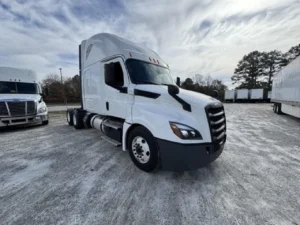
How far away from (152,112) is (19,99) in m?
7.08

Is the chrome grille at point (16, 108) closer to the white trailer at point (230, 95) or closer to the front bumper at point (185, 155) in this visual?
the front bumper at point (185, 155)

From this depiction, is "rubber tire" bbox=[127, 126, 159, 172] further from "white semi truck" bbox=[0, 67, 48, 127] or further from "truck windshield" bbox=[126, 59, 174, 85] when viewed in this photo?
"white semi truck" bbox=[0, 67, 48, 127]

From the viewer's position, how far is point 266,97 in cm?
3462

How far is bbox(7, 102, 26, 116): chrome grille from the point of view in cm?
618

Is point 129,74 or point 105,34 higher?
point 105,34

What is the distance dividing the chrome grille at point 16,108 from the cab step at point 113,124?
186 inches

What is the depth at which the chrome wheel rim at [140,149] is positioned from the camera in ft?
9.59

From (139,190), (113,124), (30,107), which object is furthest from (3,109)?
(139,190)

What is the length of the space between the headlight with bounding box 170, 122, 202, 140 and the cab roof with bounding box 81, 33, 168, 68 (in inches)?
84.9

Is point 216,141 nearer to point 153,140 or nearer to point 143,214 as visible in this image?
point 153,140

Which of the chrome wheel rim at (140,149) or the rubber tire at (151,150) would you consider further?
the chrome wheel rim at (140,149)

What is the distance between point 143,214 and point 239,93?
41.1 meters

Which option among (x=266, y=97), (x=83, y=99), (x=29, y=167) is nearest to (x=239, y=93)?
(x=266, y=97)

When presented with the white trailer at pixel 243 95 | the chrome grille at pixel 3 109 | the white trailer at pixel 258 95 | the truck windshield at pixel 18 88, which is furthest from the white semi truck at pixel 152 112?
the white trailer at pixel 258 95
